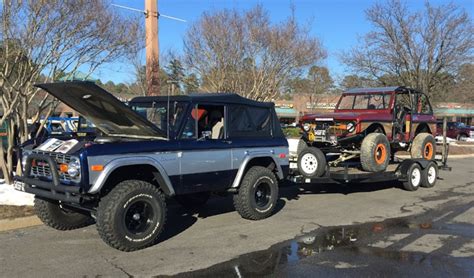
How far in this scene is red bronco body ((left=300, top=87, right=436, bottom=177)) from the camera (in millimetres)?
10328

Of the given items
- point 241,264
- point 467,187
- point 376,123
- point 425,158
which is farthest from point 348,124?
point 241,264

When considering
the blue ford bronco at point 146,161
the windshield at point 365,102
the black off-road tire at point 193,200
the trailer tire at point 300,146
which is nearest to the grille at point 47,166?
the blue ford bronco at point 146,161

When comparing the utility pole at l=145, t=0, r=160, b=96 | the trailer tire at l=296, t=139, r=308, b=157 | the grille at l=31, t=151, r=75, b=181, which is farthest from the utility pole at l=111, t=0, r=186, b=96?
the grille at l=31, t=151, r=75, b=181

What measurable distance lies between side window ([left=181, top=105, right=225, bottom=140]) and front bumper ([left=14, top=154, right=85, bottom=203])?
1706 mm

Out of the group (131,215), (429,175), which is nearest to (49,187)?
(131,215)

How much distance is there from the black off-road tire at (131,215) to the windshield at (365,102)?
23.8 ft

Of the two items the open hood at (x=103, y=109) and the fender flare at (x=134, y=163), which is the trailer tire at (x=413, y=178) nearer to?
the fender flare at (x=134, y=163)

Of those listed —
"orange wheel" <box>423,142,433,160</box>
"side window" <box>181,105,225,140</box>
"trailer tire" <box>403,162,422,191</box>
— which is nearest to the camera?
"side window" <box>181,105,225,140</box>

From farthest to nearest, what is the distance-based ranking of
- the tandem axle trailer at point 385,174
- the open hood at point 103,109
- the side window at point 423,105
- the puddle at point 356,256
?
the side window at point 423,105 → the tandem axle trailer at point 385,174 → the open hood at point 103,109 → the puddle at point 356,256

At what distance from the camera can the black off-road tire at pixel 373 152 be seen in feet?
32.7

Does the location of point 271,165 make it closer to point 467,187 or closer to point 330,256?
point 330,256

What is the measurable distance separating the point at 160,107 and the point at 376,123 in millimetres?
5820

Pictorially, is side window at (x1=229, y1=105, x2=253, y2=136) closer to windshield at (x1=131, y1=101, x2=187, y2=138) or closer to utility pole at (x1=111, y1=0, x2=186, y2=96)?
windshield at (x1=131, y1=101, x2=187, y2=138)

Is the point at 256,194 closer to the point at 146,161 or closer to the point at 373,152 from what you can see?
the point at 146,161
